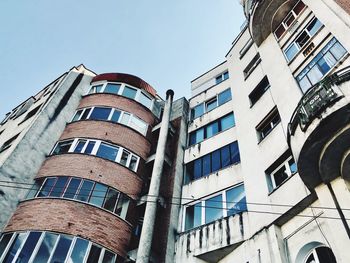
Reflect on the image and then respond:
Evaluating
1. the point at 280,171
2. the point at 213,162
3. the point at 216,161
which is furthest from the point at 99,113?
the point at 280,171

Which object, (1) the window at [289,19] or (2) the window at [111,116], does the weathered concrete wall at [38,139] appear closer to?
(2) the window at [111,116]

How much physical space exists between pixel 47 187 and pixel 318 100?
35.7ft

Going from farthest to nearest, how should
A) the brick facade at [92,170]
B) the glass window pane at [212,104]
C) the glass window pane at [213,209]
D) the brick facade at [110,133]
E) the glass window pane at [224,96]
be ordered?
the glass window pane at [212,104]
the glass window pane at [224,96]
the brick facade at [110,133]
the brick facade at [92,170]
the glass window pane at [213,209]

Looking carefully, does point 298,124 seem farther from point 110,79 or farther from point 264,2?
point 110,79

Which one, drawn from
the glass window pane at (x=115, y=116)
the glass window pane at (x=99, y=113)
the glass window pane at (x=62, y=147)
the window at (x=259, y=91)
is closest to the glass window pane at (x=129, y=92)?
the glass window pane at (x=115, y=116)

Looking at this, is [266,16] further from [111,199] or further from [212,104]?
[111,199]

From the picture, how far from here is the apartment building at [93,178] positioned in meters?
11.3

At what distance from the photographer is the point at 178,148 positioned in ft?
59.0

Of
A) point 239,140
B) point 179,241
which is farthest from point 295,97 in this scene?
point 179,241

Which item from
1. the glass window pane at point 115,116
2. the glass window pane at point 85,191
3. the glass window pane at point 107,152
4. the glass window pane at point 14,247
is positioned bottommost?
the glass window pane at point 14,247

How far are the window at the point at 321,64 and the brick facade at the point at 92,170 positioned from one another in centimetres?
844

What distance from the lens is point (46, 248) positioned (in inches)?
419

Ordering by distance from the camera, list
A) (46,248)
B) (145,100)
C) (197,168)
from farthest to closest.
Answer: (145,100)
(197,168)
(46,248)

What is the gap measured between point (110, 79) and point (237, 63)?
27.3 feet
